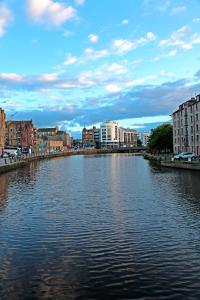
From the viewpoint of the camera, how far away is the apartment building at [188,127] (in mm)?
92500

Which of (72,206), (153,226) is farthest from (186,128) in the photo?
(153,226)

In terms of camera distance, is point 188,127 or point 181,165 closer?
point 181,165

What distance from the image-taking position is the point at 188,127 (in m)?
101

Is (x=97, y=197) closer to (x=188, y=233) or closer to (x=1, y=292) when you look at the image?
(x=188, y=233)

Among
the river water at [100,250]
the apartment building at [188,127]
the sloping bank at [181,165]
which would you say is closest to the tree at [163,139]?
the apartment building at [188,127]

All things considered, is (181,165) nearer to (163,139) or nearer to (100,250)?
(100,250)

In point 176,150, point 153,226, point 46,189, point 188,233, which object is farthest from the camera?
point 176,150

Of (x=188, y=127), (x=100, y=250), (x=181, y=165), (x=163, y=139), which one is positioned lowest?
(x=100, y=250)

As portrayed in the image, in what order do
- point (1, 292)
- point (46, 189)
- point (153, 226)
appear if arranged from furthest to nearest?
point (46, 189) < point (153, 226) < point (1, 292)

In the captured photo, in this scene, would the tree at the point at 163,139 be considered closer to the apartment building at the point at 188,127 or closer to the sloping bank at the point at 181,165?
the apartment building at the point at 188,127

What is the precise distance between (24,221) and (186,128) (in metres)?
83.5

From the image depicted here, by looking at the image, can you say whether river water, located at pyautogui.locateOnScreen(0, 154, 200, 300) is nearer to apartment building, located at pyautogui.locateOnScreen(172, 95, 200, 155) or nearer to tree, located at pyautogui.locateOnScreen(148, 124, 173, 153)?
apartment building, located at pyautogui.locateOnScreen(172, 95, 200, 155)

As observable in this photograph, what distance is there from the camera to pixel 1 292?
12.8 m

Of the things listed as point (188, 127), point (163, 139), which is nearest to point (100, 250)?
point (188, 127)
